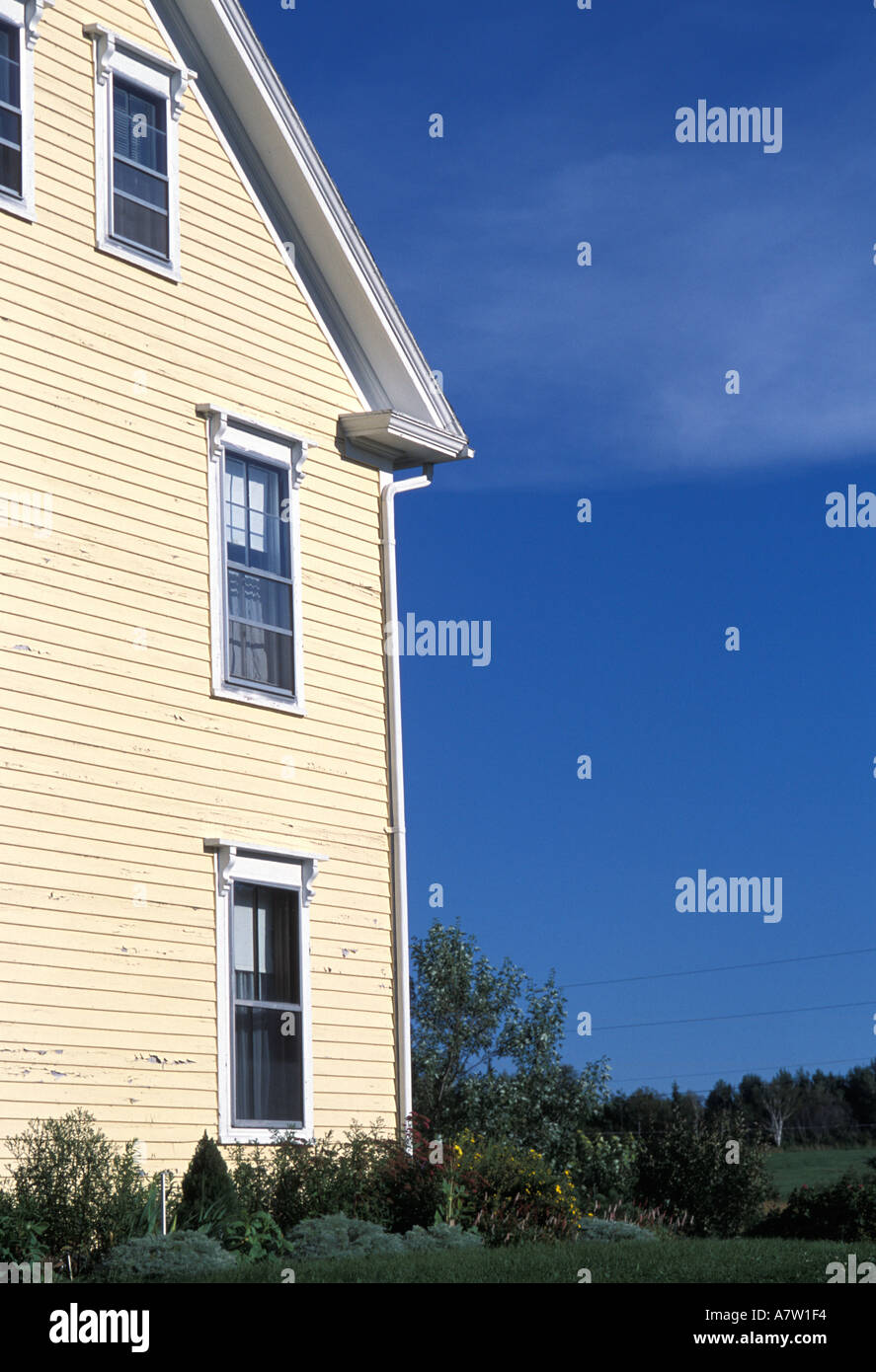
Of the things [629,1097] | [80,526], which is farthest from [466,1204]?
[629,1097]

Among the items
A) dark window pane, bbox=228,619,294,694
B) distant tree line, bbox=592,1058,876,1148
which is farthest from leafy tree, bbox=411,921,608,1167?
distant tree line, bbox=592,1058,876,1148

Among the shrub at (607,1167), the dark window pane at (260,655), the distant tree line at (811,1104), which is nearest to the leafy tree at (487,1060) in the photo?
the shrub at (607,1167)

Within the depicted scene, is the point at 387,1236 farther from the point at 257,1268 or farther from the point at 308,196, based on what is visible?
the point at 308,196

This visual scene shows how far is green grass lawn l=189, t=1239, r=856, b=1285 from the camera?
11.2 meters

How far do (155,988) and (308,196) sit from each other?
26.4 ft

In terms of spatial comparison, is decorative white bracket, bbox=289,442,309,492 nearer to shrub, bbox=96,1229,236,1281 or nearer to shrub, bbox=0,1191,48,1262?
shrub, bbox=96,1229,236,1281

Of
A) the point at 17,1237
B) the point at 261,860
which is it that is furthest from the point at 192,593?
the point at 17,1237

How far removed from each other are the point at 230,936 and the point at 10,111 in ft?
23.8

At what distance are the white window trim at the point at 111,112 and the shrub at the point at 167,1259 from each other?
326 inches

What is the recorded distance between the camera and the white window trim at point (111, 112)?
1496cm

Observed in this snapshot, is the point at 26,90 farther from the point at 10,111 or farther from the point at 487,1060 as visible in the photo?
the point at 487,1060

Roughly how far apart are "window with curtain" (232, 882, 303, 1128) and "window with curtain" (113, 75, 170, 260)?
5944 millimetres

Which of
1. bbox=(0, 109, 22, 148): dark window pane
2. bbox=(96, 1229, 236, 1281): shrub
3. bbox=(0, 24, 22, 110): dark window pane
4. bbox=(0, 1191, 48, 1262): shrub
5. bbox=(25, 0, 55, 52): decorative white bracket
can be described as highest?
bbox=(25, 0, 55, 52): decorative white bracket
